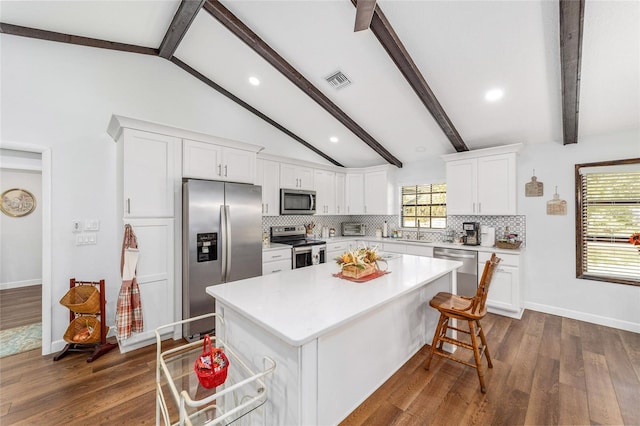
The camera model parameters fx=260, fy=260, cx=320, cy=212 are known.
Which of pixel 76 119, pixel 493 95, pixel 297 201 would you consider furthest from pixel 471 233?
pixel 76 119

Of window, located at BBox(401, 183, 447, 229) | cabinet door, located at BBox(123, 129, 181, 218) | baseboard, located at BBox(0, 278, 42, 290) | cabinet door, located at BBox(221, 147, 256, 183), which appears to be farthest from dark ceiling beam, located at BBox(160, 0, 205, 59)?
baseboard, located at BBox(0, 278, 42, 290)

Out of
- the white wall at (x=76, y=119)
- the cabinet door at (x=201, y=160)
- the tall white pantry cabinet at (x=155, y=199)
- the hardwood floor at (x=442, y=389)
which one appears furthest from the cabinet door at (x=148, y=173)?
the hardwood floor at (x=442, y=389)

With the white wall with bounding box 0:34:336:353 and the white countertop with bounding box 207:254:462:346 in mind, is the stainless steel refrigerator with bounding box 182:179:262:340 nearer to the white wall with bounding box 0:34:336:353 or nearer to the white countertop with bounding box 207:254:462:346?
the white wall with bounding box 0:34:336:353

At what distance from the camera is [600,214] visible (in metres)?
3.40

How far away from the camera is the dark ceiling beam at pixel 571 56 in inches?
78.0

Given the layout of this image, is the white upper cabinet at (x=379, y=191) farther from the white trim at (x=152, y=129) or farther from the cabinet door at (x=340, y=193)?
the white trim at (x=152, y=129)

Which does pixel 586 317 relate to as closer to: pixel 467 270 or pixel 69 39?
pixel 467 270

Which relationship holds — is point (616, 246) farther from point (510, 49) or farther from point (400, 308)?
point (400, 308)

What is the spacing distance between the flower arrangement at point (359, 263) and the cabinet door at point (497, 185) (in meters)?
2.68

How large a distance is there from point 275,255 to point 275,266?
16 cm

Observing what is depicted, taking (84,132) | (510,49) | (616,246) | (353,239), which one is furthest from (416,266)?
(84,132)

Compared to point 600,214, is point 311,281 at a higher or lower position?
lower

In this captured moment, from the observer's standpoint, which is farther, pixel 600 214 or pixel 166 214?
pixel 600 214

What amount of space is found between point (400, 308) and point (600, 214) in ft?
10.8
